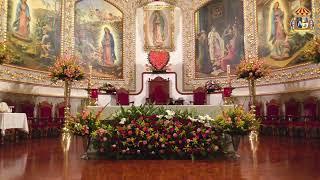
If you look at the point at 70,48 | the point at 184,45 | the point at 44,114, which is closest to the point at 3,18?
the point at 70,48

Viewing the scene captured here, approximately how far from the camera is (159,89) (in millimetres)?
14523

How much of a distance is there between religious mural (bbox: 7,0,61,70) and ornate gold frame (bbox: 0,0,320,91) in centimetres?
30

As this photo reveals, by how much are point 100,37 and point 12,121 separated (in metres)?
7.30

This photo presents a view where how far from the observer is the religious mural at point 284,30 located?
37.0 ft

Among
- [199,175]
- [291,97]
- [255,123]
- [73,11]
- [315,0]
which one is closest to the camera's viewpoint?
[199,175]

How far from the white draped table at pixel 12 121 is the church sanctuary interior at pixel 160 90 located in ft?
0.13

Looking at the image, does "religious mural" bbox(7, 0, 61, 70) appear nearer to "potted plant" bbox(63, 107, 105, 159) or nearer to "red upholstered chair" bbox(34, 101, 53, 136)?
"red upholstered chair" bbox(34, 101, 53, 136)

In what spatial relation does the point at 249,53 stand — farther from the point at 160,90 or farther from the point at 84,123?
the point at 84,123

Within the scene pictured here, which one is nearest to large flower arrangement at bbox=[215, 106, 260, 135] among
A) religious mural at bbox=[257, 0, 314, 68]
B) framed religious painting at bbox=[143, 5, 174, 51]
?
religious mural at bbox=[257, 0, 314, 68]

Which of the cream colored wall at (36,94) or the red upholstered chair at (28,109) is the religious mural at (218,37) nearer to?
the cream colored wall at (36,94)

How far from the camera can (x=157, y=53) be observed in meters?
14.9

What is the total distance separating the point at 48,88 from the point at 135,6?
5981 millimetres

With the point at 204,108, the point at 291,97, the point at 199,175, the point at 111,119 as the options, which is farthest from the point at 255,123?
the point at 291,97

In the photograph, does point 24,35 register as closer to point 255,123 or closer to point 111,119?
point 111,119
